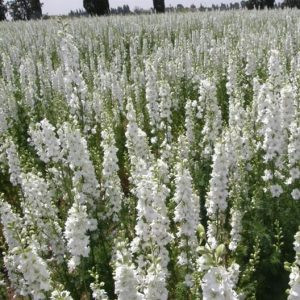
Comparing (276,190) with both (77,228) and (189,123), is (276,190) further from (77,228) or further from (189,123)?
(77,228)

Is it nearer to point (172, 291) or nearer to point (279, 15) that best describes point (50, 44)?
point (279, 15)

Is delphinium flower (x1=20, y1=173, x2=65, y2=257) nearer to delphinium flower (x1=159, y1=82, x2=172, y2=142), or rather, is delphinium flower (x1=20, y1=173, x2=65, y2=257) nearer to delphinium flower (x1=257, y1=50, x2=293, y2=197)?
delphinium flower (x1=257, y1=50, x2=293, y2=197)

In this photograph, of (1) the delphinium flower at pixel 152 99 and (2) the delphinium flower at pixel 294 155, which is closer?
(2) the delphinium flower at pixel 294 155

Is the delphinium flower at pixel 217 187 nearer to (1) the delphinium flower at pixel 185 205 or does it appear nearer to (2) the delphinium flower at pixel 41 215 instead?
(1) the delphinium flower at pixel 185 205

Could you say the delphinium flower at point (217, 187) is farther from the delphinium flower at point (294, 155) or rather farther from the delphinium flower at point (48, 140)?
the delphinium flower at point (48, 140)

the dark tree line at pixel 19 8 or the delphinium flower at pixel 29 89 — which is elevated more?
the dark tree line at pixel 19 8

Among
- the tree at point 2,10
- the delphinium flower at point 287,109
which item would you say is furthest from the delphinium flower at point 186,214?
the tree at point 2,10

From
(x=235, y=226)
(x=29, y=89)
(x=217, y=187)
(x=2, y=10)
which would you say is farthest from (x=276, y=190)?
(x=2, y=10)

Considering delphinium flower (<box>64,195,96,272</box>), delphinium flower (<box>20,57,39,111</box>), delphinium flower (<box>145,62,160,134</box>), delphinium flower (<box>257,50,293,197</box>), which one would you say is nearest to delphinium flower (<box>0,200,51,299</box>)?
delphinium flower (<box>64,195,96,272</box>)

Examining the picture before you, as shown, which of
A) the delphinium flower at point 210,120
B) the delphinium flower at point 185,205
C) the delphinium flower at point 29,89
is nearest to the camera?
the delphinium flower at point 185,205

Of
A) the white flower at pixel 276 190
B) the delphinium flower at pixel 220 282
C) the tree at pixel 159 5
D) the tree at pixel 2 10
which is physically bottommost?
the white flower at pixel 276 190

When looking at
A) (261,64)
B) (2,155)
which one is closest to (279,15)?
(261,64)

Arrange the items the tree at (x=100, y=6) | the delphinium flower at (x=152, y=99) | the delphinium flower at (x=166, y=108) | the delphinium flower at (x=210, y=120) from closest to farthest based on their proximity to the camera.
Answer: the delphinium flower at (x=210, y=120) → the delphinium flower at (x=166, y=108) → the delphinium flower at (x=152, y=99) → the tree at (x=100, y=6)

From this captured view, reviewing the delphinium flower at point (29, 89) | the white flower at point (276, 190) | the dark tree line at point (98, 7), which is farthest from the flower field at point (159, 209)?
the dark tree line at point (98, 7)
